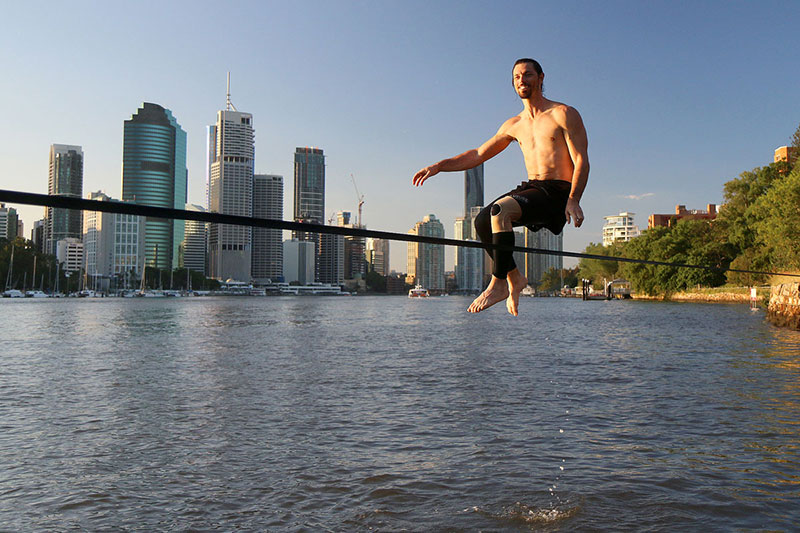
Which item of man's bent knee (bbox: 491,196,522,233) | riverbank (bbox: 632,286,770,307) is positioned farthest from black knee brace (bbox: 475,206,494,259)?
riverbank (bbox: 632,286,770,307)

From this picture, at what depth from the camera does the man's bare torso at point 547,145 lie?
5.26 meters

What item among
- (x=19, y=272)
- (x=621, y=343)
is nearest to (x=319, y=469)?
(x=621, y=343)

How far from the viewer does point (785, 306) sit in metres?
54.5

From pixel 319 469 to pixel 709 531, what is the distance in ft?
27.0

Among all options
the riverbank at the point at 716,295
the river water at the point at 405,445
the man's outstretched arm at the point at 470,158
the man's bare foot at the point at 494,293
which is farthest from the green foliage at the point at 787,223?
the man's bare foot at the point at 494,293

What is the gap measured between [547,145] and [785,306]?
58547 mm

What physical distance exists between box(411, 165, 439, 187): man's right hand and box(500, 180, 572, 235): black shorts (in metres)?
0.97

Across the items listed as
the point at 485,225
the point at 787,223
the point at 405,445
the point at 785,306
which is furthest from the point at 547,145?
the point at 787,223

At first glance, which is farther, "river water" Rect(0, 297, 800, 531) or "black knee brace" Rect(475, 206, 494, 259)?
"river water" Rect(0, 297, 800, 531)

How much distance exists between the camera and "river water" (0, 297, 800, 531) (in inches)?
484

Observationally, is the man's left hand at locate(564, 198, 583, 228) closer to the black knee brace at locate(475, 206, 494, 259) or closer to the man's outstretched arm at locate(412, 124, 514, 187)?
the black knee brace at locate(475, 206, 494, 259)

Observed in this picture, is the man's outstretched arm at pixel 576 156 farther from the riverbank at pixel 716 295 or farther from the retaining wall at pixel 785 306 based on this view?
the riverbank at pixel 716 295

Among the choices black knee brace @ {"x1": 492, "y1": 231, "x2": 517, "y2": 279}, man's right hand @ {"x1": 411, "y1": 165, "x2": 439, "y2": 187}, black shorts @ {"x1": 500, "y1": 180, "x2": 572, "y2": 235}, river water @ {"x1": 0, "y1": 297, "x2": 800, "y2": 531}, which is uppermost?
man's right hand @ {"x1": 411, "y1": 165, "x2": 439, "y2": 187}

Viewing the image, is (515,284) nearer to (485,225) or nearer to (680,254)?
(485,225)
